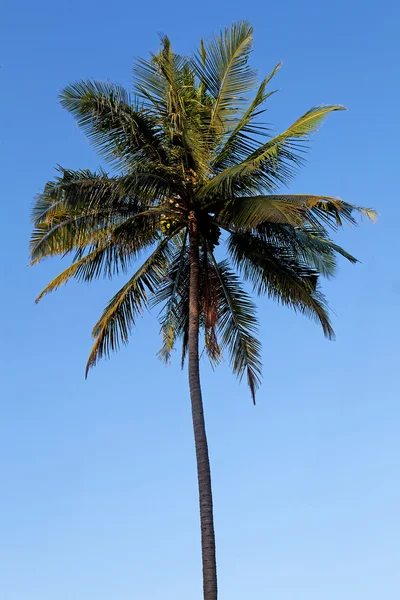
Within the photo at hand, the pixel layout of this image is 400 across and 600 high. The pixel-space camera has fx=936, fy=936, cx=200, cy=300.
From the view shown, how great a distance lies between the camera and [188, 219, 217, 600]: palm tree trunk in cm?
1549

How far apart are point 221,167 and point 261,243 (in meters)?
1.80

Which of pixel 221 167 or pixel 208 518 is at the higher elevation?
pixel 221 167

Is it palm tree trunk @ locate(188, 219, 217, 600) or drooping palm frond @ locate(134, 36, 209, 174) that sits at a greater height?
drooping palm frond @ locate(134, 36, 209, 174)

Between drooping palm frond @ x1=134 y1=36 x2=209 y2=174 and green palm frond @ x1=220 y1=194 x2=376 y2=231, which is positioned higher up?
drooping palm frond @ x1=134 y1=36 x2=209 y2=174

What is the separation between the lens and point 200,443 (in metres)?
17.0

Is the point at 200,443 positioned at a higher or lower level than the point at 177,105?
lower

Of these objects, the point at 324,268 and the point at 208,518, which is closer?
the point at 208,518

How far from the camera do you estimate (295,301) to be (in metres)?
19.5

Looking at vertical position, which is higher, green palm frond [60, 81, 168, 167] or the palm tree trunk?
green palm frond [60, 81, 168, 167]

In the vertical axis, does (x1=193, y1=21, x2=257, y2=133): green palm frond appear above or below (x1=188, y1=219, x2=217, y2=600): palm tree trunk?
above

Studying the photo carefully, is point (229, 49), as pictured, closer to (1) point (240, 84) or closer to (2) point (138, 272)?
(1) point (240, 84)

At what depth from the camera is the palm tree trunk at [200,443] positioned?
50.8ft

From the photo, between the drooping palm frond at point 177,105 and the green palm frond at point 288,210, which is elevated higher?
the drooping palm frond at point 177,105

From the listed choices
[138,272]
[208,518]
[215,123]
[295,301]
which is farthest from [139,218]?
[208,518]
